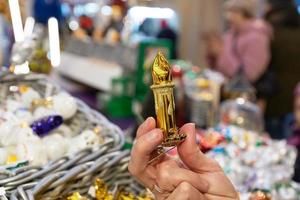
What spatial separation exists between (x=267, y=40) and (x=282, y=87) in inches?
12.2

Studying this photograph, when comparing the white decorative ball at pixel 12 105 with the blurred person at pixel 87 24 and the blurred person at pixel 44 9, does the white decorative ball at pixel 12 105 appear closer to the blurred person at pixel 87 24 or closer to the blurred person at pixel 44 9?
the blurred person at pixel 44 9

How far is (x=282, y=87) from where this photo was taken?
298 centimetres

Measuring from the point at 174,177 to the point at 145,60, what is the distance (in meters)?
2.26

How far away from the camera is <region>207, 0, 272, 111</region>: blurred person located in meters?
2.88

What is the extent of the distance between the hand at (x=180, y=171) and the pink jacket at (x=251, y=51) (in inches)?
85.2

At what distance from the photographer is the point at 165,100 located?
693mm

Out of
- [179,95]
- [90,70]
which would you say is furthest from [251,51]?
[90,70]

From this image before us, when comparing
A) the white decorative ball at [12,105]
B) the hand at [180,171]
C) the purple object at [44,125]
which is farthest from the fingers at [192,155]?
the white decorative ball at [12,105]

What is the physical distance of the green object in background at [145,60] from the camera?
2881mm

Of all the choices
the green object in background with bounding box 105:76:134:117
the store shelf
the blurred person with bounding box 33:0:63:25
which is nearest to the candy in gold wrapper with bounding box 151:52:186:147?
the green object in background with bounding box 105:76:134:117

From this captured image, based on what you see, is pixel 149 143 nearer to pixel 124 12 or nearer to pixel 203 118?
pixel 203 118

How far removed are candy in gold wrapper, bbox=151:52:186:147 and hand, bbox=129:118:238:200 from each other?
2 cm

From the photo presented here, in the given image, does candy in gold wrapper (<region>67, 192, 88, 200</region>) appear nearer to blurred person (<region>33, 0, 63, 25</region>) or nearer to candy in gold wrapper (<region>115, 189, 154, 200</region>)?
candy in gold wrapper (<region>115, 189, 154, 200</region>)

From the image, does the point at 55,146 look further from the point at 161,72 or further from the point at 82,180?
the point at 161,72
